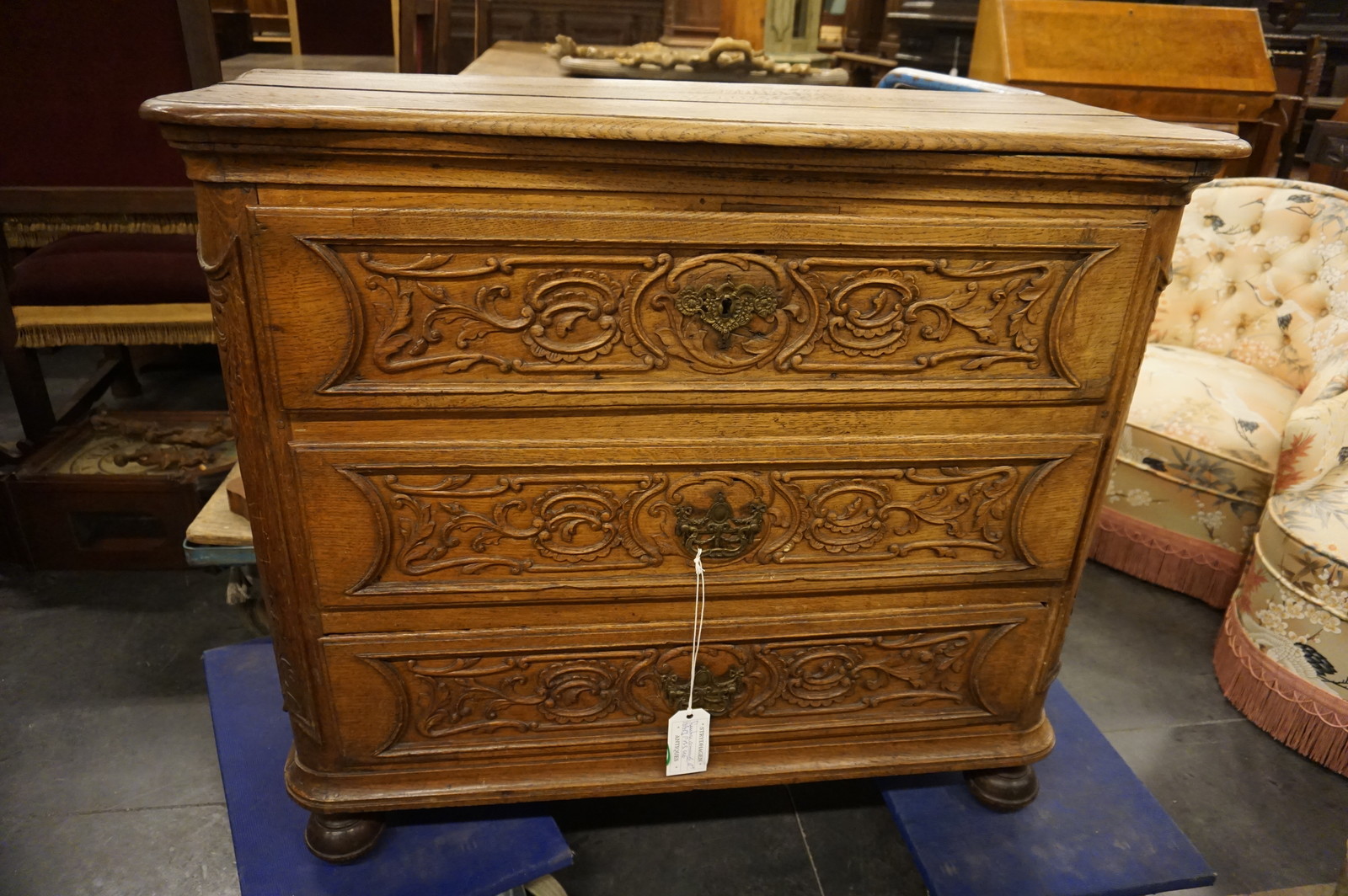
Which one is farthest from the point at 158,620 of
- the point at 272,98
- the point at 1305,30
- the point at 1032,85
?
the point at 1305,30

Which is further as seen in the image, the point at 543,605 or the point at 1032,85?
the point at 1032,85

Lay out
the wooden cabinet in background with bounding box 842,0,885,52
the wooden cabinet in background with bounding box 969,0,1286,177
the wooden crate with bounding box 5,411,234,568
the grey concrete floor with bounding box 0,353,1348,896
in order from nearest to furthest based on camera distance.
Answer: the grey concrete floor with bounding box 0,353,1348,896
the wooden crate with bounding box 5,411,234,568
the wooden cabinet in background with bounding box 969,0,1286,177
the wooden cabinet in background with bounding box 842,0,885,52

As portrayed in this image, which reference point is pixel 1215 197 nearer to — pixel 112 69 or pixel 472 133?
pixel 472 133

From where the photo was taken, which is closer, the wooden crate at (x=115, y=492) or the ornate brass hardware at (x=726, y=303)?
the ornate brass hardware at (x=726, y=303)

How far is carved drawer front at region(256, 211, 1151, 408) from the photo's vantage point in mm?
949

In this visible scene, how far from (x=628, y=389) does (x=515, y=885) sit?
2.47ft

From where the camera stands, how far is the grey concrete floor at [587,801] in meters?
1.53

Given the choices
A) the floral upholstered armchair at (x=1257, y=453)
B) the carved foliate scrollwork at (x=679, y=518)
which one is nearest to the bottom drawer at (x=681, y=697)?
the carved foliate scrollwork at (x=679, y=518)

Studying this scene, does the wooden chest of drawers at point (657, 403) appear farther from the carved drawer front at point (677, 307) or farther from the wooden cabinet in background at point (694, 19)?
the wooden cabinet in background at point (694, 19)

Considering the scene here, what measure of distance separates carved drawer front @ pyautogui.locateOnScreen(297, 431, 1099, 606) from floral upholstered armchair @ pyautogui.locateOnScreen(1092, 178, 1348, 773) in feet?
3.38

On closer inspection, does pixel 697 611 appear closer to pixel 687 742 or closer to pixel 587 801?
pixel 687 742

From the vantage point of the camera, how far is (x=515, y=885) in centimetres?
125

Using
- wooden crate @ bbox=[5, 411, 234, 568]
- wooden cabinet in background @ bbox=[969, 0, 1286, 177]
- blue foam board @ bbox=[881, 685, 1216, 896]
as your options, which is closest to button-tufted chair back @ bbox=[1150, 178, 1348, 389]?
wooden cabinet in background @ bbox=[969, 0, 1286, 177]

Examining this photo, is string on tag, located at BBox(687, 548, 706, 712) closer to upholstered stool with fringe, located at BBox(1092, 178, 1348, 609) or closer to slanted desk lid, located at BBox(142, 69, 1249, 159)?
slanted desk lid, located at BBox(142, 69, 1249, 159)
